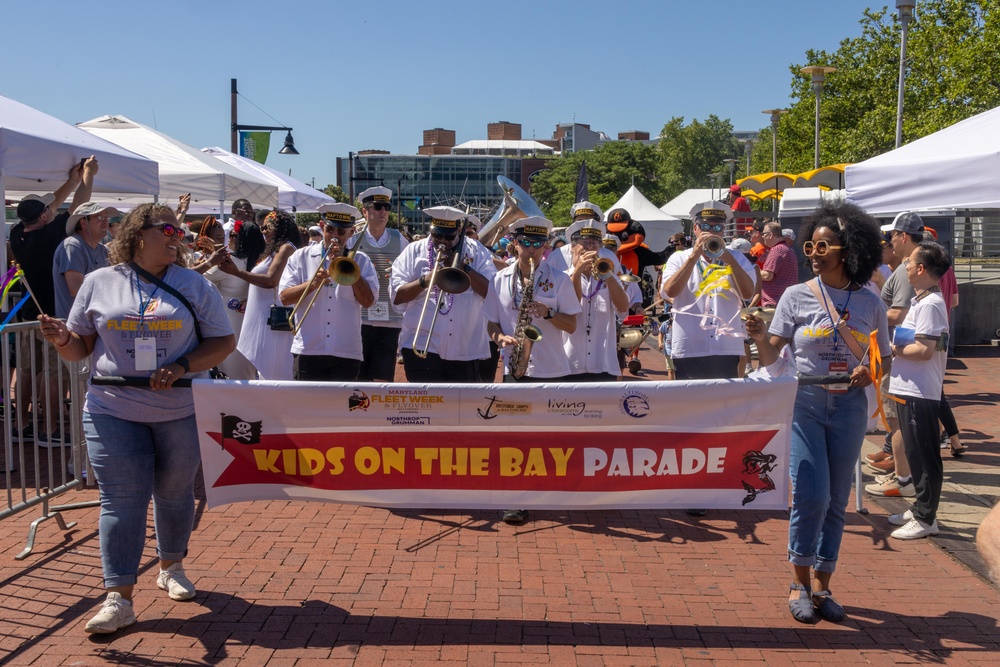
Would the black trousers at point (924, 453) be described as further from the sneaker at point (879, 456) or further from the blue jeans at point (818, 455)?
the sneaker at point (879, 456)

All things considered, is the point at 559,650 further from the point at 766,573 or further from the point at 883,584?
the point at 883,584

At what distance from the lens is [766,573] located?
541 centimetres

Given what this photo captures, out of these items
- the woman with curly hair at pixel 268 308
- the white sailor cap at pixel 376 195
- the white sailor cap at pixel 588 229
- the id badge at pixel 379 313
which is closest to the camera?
the white sailor cap at pixel 588 229

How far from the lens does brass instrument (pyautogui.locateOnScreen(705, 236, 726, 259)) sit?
21.6ft

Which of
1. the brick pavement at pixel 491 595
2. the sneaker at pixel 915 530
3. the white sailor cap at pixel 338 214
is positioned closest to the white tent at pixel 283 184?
the white sailor cap at pixel 338 214

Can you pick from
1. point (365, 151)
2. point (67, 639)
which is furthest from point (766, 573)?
point (365, 151)

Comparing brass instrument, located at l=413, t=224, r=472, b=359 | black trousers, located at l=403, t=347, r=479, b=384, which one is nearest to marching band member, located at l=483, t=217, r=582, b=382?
brass instrument, located at l=413, t=224, r=472, b=359

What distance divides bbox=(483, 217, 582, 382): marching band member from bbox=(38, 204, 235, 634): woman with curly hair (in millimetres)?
2237

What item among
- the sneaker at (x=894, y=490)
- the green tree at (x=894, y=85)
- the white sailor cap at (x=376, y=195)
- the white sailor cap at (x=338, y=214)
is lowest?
the sneaker at (x=894, y=490)

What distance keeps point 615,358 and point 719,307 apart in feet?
2.72

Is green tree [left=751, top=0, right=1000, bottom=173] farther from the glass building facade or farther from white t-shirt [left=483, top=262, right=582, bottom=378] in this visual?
the glass building facade

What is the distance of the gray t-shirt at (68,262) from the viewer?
7.23 metres

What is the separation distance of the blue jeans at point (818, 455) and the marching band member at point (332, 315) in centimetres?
331

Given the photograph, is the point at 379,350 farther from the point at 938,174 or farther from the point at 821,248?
the point at 938,174
